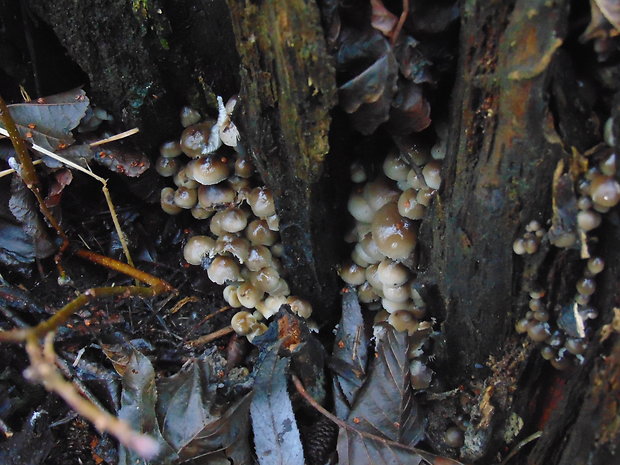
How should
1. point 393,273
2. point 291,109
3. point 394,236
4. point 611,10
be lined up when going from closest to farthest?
point 611,10 → point 291,109 → point 394,236 → point 393,273

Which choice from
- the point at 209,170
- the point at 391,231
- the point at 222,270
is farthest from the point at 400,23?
the point at 222,270

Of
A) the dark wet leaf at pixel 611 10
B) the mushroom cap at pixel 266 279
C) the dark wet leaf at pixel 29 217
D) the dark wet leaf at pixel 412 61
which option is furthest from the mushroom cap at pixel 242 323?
the dark wet leaf at pixel 611 10

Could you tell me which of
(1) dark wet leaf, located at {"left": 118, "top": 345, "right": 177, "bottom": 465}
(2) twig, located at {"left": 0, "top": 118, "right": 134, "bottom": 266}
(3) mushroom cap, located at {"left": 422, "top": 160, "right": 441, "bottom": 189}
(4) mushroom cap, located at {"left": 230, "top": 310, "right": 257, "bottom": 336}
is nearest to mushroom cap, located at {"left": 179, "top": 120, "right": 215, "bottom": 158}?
(2) twig, located at {"left": 0, "top": 118, "right": 134, "bottom": 266}

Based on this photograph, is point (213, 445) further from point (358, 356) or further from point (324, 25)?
point (324, 25)

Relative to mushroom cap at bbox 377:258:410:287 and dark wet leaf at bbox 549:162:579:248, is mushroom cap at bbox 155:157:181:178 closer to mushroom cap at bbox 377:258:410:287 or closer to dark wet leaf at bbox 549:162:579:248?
mushroom cap at bbox 377:258:410:287

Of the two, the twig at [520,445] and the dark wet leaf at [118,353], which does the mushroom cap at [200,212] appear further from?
the twig at [520,445]

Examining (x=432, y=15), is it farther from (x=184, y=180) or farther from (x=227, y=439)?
(x=227, y=439)

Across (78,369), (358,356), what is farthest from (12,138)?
(358,356)
